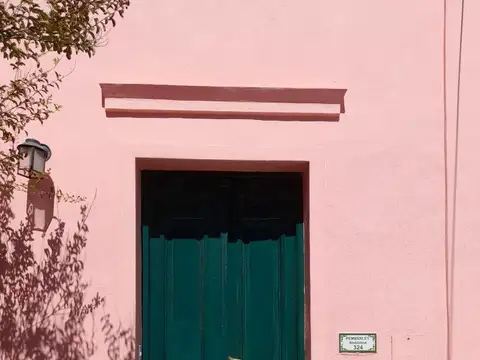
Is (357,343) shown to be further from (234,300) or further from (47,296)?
(47,296)

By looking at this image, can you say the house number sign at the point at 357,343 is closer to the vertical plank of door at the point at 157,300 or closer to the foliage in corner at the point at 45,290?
the vertical plank of door at the point at 157,300

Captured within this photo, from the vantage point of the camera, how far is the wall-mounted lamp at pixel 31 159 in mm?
5094

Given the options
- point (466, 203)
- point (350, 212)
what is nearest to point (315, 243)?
point (350, 212)

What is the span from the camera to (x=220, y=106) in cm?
558

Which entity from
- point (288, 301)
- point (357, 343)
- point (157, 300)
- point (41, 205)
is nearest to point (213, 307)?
point (157, 300)

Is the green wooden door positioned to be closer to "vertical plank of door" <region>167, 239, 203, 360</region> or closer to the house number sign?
"vertical plank of door" <region>167, 239, 203, 360</region>

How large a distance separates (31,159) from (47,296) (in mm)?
966

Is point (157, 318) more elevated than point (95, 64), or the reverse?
point (95, 64)

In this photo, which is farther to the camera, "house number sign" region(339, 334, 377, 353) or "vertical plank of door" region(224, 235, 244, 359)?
"vertical plank of door" region(224, 235, 244, 359)

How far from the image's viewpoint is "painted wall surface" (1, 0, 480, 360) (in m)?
5.57

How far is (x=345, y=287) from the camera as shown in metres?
5.64

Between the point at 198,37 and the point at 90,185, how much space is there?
1.27 metres

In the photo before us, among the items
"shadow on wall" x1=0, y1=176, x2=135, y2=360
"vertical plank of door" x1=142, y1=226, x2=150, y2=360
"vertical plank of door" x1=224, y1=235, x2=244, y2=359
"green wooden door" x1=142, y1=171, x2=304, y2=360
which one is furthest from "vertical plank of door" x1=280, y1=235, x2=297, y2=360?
"shadow on wall" x1=0, y1=176, x2=135, y2=360

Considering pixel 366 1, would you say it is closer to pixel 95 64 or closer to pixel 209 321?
pixel 95 64
